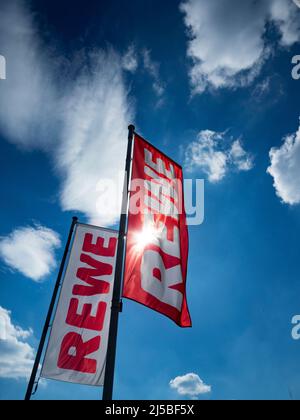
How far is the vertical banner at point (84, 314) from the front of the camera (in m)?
7.89

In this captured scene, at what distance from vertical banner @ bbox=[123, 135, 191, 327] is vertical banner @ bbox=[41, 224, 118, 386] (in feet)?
11.8

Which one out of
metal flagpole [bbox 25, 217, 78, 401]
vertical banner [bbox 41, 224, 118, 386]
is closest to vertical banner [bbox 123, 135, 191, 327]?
vertical banner [bbox 41, 224, 118, 386]

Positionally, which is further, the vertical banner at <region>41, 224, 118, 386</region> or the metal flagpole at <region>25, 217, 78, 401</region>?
the metal flagpole at <region>25, 217, 78, 401</region>

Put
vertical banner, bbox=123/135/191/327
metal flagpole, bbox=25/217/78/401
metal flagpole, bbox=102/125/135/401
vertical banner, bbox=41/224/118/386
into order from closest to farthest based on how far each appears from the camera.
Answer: metal flagpole, bbox=102/125/135/401 < vertical banner, bbox=123/135/191/327 < vertical banner, bbox=41/224/118/386 < metal flagpole, bbox=25/217/78/401

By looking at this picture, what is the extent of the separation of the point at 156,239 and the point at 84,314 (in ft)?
14.4

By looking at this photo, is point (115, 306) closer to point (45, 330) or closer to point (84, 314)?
point (84, 314)

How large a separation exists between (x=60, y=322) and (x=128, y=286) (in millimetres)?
4800

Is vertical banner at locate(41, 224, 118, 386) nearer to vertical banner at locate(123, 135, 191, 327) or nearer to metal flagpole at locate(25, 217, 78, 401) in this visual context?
metal flagpole at locate(25, 217, 78, 401)

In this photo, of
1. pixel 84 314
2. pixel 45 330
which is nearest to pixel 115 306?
pixel 84 314

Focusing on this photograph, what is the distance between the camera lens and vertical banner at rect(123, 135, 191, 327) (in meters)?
5.17

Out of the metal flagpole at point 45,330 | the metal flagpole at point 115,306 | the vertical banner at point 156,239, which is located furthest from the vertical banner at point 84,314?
the metal flagpole at point 115,306
